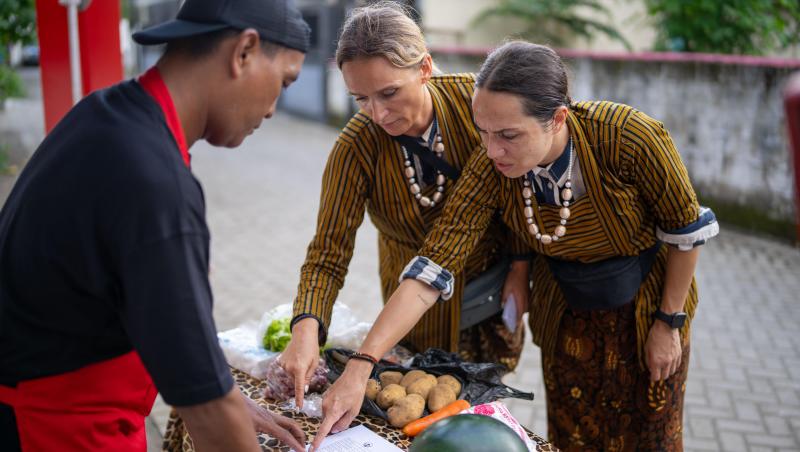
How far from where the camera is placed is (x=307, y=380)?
6.72 ft

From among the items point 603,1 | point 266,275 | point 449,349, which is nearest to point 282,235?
point 266,275

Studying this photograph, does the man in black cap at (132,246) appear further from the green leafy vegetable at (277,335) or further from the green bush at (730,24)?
the green bush at (730,24)

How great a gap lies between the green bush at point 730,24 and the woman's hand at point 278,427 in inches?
355

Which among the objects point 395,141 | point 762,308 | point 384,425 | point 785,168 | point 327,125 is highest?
point 395,141

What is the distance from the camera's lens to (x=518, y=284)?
2539 millimetres

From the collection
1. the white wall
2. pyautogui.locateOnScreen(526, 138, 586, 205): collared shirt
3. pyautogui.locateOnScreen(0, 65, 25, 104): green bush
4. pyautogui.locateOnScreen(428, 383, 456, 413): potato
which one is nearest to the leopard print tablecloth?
pyautogui.locateOnScreen(428, 383, 456, 413): potato

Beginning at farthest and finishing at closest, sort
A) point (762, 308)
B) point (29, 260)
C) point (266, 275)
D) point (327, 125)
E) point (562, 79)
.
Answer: point (327, 125)
point (266, 275)
point (762, 308)
point (562, 79)
point (29, 260)

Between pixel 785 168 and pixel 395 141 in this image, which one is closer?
pixel 395 141

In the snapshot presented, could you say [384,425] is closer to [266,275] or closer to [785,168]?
[266,275]

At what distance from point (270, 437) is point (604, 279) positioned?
1.09 m

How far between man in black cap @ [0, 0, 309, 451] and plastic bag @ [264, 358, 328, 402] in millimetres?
670

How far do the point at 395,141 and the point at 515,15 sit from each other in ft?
42.5

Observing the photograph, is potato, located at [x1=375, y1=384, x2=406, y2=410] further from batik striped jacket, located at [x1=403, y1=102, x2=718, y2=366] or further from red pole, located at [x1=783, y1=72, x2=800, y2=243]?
red pole, located at [x1=783, y1=72, x2=800, y2=243]

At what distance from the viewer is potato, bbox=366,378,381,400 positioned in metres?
2.01
